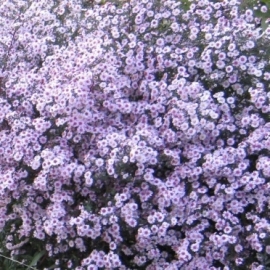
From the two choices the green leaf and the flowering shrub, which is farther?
the green leaf

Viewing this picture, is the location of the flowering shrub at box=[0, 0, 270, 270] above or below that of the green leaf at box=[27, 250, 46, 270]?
above

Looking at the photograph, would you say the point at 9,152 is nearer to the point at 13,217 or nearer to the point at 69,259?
the point at 13,217

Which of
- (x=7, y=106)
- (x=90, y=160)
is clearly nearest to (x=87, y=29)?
(x=7, y=106)

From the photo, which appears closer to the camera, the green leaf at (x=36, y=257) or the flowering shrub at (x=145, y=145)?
the flowering shrub at (x=145, y=145)

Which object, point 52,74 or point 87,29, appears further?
point 87,29

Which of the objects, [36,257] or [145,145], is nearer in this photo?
[145,145]

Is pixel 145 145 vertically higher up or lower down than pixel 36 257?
higher up

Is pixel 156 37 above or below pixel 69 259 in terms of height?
above

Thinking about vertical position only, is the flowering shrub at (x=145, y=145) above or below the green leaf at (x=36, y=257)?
above
